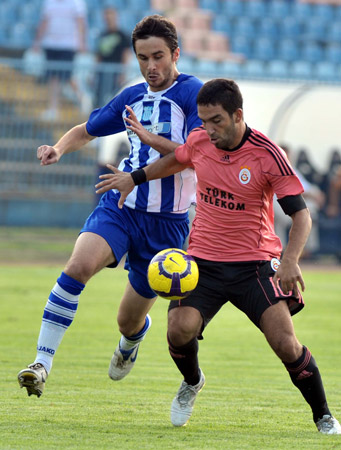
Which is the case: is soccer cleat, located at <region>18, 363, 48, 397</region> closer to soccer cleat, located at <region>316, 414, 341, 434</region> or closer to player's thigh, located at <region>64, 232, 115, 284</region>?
player's thigh, located at <region>64, 232, 115, 284</region>

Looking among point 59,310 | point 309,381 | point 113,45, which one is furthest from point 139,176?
point 113,45

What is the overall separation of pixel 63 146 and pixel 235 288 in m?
1.86

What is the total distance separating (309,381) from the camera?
5328mm

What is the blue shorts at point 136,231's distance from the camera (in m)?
6.18

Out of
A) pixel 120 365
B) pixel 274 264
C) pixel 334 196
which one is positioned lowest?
pixel 334 196

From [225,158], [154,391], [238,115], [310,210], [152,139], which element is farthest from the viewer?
[310,210]

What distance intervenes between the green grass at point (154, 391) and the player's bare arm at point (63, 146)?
1.67 metres

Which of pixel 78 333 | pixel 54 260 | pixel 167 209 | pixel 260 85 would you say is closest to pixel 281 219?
pixel 260 85

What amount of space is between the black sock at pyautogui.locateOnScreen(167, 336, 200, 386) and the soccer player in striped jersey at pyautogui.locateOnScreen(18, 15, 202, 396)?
75 centimetres

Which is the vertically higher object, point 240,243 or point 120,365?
point 240,243

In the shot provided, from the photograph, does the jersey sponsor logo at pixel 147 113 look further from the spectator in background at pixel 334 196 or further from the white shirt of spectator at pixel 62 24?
the white shirt of spectator at pixel 62 24

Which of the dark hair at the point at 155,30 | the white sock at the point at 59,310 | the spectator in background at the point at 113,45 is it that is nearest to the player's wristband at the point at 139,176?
the white sock at the point at 59,310

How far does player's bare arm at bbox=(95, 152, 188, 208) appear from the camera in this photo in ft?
19.2

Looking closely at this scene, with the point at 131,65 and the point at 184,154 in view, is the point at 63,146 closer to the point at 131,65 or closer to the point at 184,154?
the point at 184,154
